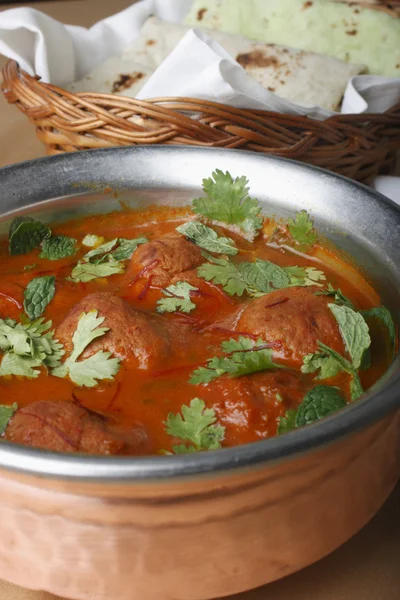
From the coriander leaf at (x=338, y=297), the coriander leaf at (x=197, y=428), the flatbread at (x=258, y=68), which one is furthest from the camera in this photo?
the flatbread at (x=258, y=68)

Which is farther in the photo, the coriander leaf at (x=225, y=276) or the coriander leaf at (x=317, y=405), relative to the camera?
the coriander leaf at (x=225, y=276)

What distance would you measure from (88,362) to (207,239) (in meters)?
0.72

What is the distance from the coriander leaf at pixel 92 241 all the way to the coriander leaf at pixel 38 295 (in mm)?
284

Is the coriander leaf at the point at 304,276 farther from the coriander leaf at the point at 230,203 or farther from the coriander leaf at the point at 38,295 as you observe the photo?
the coriander leaf at the point at 38,295

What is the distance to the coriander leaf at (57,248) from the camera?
2350 mm

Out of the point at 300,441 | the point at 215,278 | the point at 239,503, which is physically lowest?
the point at 215,278

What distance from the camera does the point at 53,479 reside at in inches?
47.6

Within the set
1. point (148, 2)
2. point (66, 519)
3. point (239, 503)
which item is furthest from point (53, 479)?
point (148, 2)

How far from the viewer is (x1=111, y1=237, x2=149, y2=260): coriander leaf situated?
2318mm

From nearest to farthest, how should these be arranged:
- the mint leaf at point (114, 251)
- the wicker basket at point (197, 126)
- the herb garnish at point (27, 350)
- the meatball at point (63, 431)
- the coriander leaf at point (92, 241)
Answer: the meatball at point (63, 431) < the herb garnish at point (27, 350) < the mint leaf at point (114, 251) < the coriander leaf at point (92, 241) < the wicker basket at point (197, 126)

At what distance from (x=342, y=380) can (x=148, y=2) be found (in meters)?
2.83

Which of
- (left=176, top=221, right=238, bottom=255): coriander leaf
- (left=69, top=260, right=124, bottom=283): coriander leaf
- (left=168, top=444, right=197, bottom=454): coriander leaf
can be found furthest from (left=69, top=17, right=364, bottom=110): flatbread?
(left=168, top=444, right=197, bottom=454): coriander leaf

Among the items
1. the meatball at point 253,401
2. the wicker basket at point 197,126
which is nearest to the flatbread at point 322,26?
the wicker basket at point 197,126

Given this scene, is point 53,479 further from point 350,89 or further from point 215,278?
point 350,89
